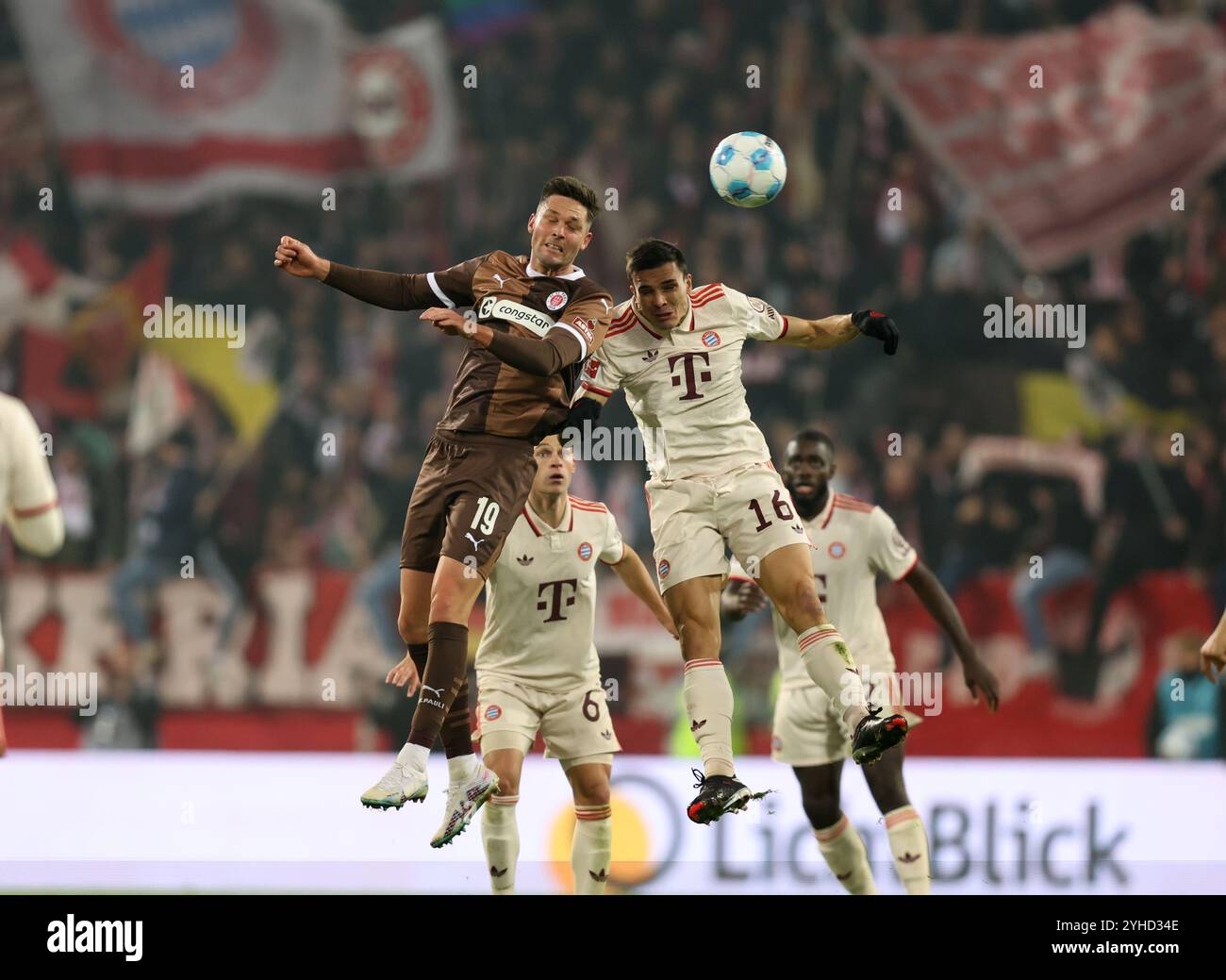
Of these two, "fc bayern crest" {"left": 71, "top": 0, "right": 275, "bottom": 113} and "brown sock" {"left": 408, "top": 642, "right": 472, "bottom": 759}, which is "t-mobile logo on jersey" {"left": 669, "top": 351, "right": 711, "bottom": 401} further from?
"fc bayern crest" {"left": 71, "top": 0, "right": 275, "bottom": 113}

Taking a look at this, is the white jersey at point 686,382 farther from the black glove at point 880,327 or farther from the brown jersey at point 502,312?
the black glove at point 880,327

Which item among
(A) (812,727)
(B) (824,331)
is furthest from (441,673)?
(A) (812,727)

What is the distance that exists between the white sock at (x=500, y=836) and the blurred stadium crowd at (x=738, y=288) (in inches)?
170

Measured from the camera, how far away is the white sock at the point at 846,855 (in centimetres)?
799

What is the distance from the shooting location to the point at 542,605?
25.3ft

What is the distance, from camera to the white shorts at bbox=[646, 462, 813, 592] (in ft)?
22.1

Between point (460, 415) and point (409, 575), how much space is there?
69 cm

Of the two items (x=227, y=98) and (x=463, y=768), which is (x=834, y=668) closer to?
(x=463, y=768)

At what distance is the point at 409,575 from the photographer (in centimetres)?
671

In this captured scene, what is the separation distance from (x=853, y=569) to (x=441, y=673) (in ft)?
8.48

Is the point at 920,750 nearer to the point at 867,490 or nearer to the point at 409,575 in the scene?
the point at 867,490

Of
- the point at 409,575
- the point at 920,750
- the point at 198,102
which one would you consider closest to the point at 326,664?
the point at 920,750

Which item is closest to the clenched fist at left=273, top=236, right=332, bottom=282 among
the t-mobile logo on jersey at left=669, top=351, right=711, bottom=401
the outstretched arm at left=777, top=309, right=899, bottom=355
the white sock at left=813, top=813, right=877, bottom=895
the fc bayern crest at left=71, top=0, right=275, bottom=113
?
the t-mobile logo on jersey at left=669, top=351, right=711, bottom=401
